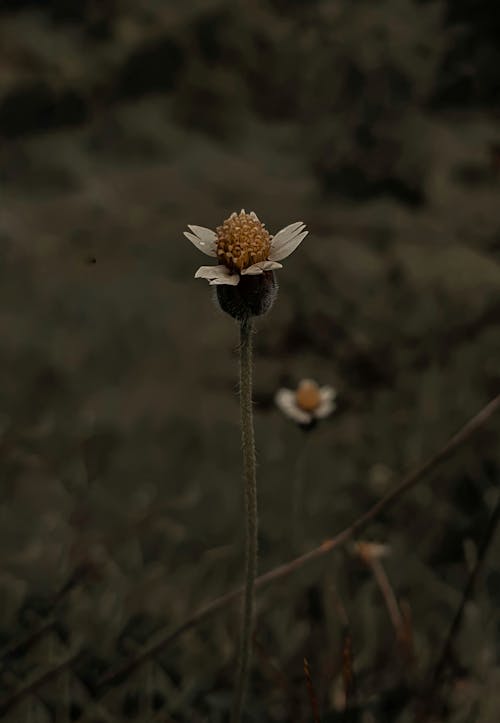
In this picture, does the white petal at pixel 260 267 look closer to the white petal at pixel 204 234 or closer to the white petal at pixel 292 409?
the white petal at pixel 204 234

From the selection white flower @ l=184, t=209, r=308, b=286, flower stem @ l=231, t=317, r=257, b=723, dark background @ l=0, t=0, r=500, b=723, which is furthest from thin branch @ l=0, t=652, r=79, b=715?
white flower @ l=184, t=209, r=308, b=286

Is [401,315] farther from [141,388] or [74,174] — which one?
[74,174]

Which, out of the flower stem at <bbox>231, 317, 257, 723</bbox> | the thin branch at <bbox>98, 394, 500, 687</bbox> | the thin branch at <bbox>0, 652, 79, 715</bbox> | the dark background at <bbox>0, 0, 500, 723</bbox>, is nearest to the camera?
the flower stem at <bbox>231, 317, 257, 723</bbox>

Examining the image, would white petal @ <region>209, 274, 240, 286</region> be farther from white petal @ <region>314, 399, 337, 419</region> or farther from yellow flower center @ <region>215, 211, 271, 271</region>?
white petal @ <region>314, 399, 337, 419</region>

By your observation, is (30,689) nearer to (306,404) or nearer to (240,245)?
(306,404)

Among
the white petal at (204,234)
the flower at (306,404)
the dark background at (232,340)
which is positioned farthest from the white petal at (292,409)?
the white petal at (204,234)

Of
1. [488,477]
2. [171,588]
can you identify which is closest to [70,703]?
[171,588]

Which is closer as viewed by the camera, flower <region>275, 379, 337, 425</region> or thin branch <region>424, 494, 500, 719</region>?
thin branch <region>424, 494, 500, 719</region>

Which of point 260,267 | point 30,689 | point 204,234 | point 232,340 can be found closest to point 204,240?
point 204,234
